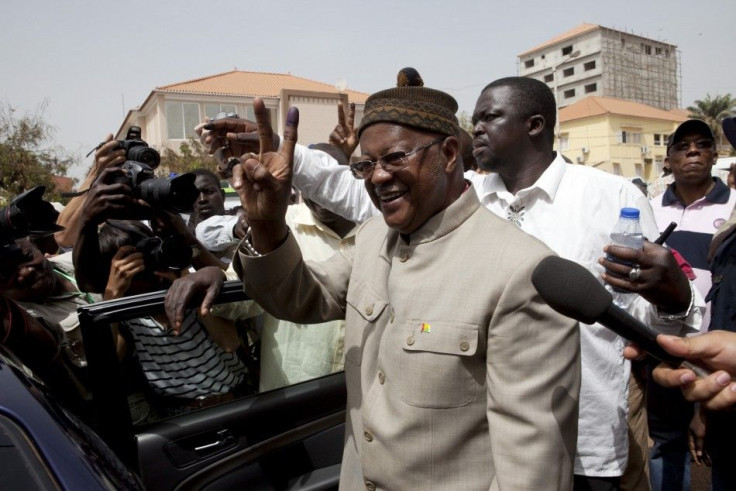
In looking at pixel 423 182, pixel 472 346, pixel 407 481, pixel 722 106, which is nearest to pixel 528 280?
pixel 472 346

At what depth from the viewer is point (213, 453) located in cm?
217

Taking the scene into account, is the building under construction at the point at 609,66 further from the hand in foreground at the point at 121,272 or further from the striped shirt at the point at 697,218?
the hand in foreground at the point at 121,272

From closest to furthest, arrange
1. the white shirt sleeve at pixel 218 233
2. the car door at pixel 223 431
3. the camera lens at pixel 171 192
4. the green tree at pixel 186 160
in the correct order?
the car door at pixel 223 431, the camera lens at pixel 171 192, the white shirt sleeve at pixel 218 233, the green tree at pixel 186 160

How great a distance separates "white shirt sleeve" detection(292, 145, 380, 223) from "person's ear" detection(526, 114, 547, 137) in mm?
777

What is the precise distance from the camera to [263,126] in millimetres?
1794

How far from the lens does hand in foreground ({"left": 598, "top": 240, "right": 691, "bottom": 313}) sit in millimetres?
1655

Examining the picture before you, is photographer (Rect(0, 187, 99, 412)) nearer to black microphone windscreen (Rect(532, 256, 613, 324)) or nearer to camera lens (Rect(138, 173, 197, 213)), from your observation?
camera lens (Rect(138, 173, 197, 213))

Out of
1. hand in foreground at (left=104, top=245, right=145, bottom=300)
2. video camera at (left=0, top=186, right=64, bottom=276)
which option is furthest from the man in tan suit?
video camera at (left=0, top=186, right=64, bottom=276)

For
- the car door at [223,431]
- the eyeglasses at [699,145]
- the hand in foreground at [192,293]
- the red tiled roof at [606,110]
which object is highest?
the red tiled roof at [606,110]

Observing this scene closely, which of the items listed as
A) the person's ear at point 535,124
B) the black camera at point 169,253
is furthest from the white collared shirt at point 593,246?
the black camera at point 169,253

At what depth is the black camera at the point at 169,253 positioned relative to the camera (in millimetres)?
2293

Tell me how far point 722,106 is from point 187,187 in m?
61.3

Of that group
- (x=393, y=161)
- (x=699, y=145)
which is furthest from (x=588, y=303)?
(x=699, y=145)

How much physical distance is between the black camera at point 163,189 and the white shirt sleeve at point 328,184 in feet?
1.68
